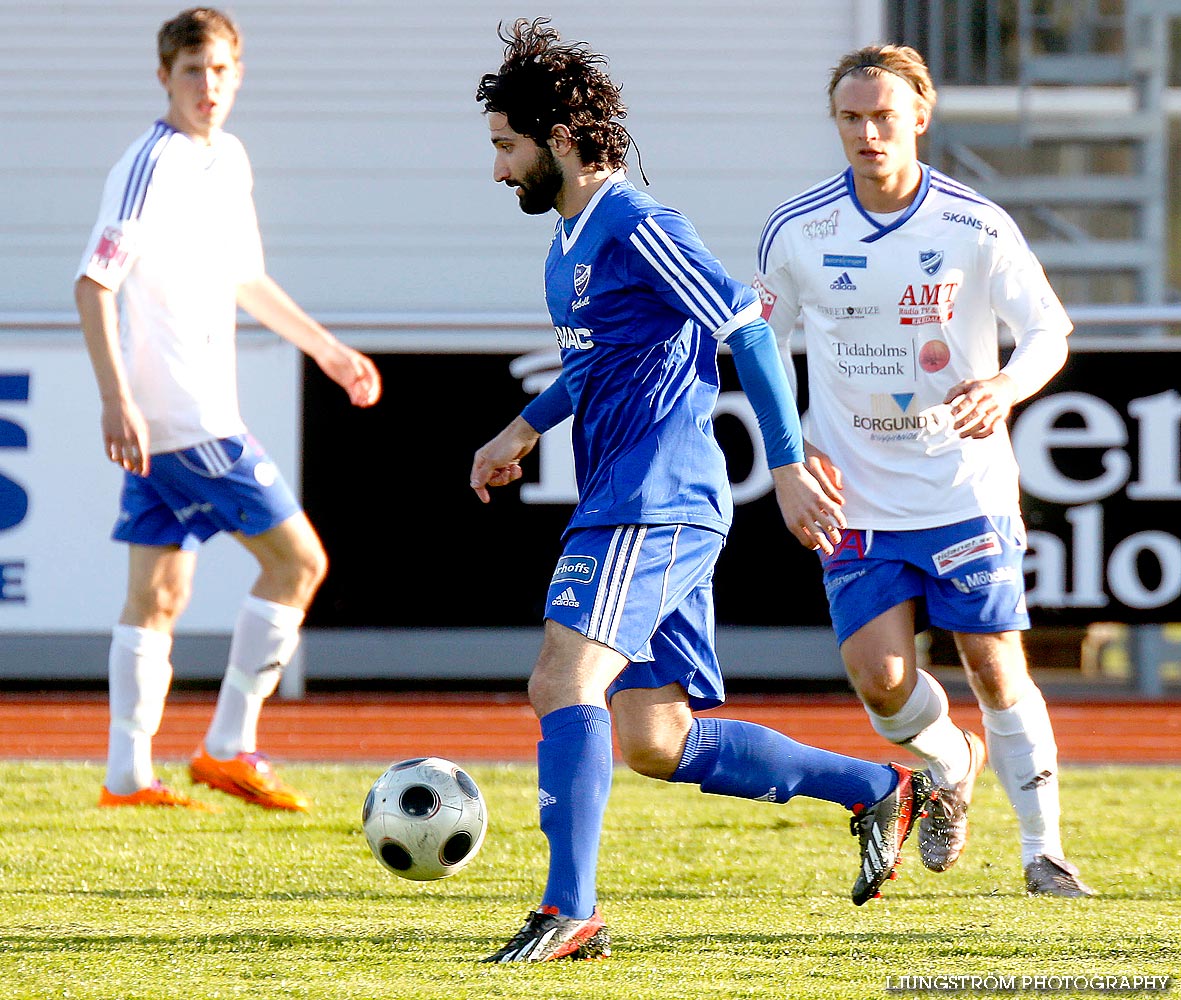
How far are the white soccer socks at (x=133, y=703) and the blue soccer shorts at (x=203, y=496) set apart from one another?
Answer: 33 centimetres

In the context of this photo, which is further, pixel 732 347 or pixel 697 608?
pixel 697 608

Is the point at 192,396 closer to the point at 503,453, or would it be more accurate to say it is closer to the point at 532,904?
the point at 503,453

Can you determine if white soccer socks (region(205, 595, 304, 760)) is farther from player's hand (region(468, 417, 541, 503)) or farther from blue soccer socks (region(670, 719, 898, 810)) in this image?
blue soccer socks (region(670, 719, 898, 810))

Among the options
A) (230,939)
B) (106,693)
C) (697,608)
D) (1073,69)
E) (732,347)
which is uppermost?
(1073,69)

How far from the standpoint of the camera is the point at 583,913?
11.6 ft

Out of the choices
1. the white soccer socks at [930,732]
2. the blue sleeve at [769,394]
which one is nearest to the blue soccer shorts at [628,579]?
the blue sleeve at [769,394]

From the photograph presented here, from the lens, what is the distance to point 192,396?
562 cm

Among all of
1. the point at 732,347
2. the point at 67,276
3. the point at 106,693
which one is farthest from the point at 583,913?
the point at 67,276

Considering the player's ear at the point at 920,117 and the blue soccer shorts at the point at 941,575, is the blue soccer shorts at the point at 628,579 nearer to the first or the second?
the blue soccer shorts at the point at 941,575

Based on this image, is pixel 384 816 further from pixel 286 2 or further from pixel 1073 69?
pixel 1073 69

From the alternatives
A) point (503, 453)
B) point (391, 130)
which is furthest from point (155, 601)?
point (391, 130)

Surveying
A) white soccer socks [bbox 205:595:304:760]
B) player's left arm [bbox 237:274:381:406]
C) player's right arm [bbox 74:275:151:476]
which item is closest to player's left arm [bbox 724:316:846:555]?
player's right arm [bbox 74:275:151:476]

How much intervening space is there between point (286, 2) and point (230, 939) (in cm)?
769

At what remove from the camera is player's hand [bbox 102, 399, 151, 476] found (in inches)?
204
